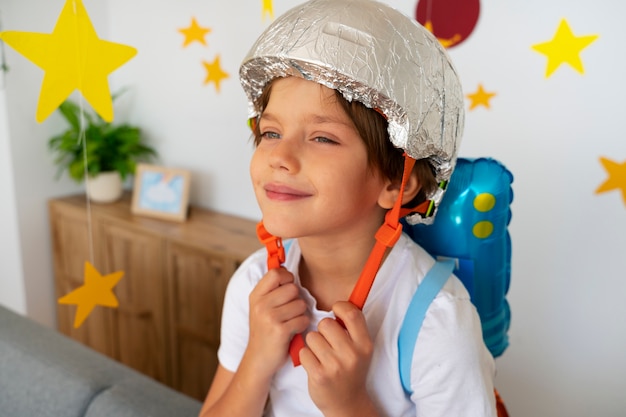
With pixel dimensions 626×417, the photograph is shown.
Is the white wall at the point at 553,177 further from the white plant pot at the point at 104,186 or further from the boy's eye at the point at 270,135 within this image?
the boy's eye at the point at 270,135

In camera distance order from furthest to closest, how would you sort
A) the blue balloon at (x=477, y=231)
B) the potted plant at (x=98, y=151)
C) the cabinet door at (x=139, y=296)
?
the potted plant at (x=98, y=151)
the cabinet door at (x=139, y=296)
the blue balloon at (x=477, y=231)

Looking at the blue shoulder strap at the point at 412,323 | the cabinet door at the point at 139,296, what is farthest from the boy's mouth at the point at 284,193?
the cabinet door at the point at 139,296

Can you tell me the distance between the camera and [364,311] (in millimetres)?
895

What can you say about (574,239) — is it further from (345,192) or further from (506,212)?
(345,192)

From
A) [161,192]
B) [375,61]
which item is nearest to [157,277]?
[161,192]

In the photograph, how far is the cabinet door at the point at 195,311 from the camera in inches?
75.0

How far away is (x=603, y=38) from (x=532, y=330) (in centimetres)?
83

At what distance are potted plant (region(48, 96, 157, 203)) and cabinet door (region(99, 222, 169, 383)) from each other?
0.21m

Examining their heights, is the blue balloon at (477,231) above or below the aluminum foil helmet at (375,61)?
below

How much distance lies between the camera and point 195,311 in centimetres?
201

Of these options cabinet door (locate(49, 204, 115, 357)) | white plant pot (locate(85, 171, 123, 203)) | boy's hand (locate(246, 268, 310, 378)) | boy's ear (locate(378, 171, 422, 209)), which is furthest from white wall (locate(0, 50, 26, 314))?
boy's ear (locate(378, 171, 422, 209))

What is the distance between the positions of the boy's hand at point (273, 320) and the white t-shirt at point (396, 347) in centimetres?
5

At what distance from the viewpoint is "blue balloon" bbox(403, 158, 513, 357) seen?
3.34 feet

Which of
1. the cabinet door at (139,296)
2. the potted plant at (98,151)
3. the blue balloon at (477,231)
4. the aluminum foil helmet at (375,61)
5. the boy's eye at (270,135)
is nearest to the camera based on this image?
the aluminum foil helmet at (375,61)
